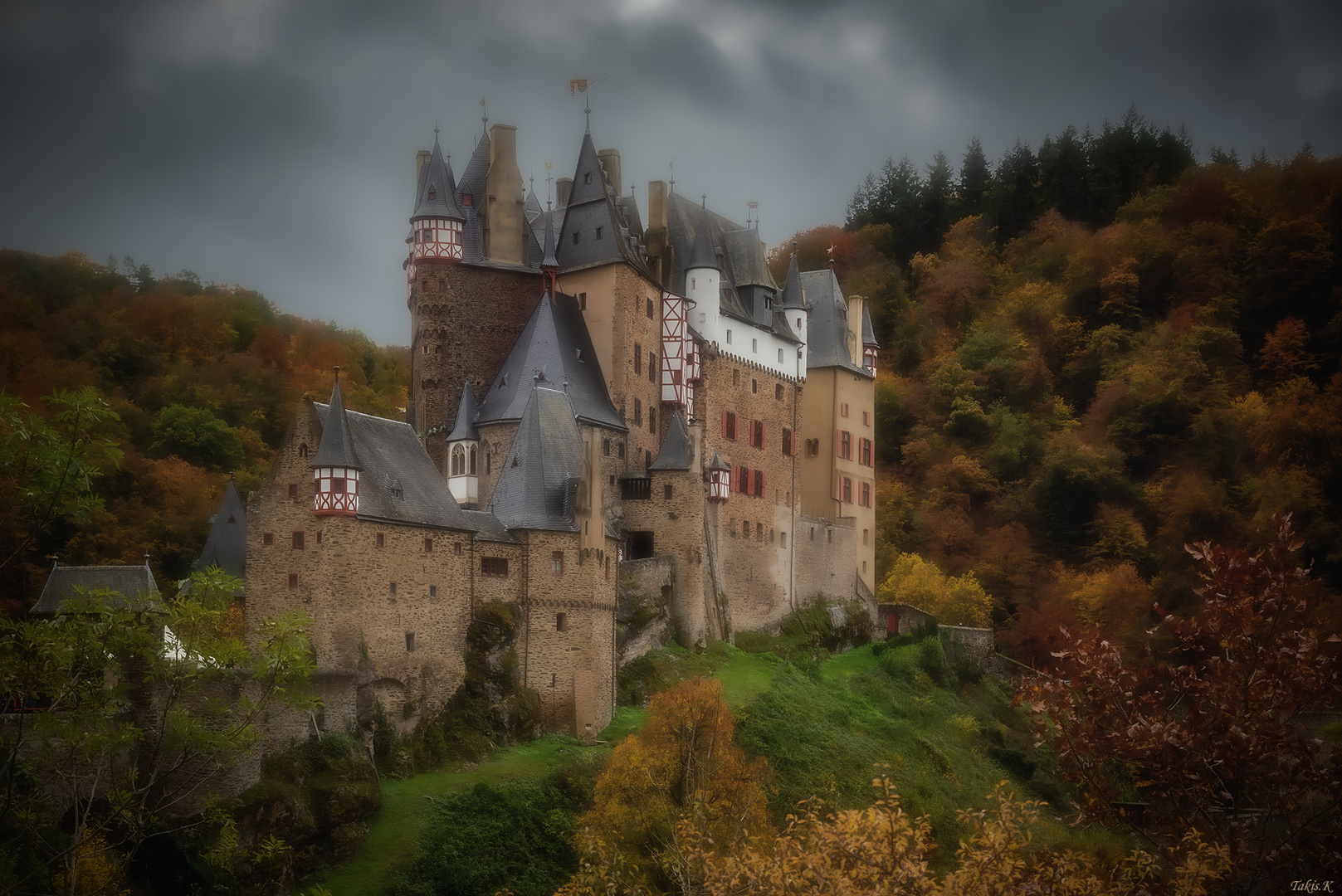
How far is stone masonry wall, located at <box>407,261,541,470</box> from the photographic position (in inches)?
1939

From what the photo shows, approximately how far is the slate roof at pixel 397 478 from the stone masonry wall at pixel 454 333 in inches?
247

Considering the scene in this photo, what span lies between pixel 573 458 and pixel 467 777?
34.9 feet

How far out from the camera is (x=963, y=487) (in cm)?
7094

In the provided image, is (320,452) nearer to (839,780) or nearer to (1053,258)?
(839,780)

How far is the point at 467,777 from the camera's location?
37875 mm

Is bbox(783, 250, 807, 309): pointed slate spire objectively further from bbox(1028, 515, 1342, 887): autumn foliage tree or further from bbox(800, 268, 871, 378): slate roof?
bbox(1028, 515, 1342, 887): autumn foliage tree

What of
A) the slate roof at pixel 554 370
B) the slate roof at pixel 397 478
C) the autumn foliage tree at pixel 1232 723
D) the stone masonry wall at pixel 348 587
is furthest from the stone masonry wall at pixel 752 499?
the autumn foliage tree at pixel 1232 723

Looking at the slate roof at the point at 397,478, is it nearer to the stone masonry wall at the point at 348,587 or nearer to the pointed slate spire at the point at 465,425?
the stone masonry wall at the point at 348,587

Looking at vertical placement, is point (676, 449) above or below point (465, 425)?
below

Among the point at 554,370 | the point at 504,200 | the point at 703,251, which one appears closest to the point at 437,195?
the point at 504,200

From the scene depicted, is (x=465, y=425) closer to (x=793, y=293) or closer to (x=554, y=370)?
(x=554, y=370)

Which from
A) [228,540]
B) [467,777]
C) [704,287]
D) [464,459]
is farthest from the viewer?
[704,287]

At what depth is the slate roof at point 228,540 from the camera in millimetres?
49125

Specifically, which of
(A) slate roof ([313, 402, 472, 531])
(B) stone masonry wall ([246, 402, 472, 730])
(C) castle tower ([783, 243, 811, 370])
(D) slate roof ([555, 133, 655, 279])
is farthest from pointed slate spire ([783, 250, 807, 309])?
(B) stone masonry wall ([246, 402, 472, 730])
